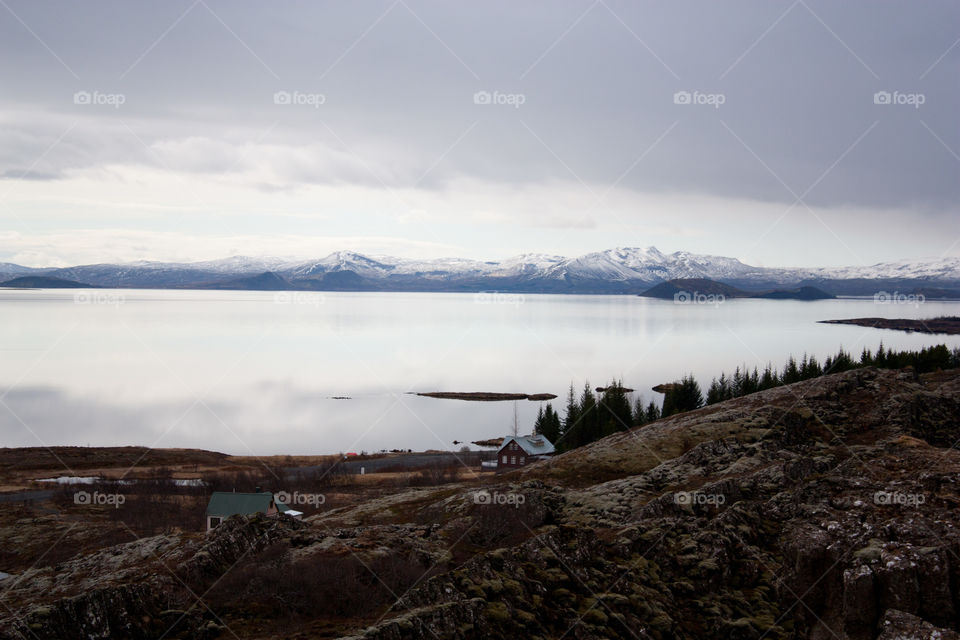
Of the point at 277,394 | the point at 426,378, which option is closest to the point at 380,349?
the point at 426,378

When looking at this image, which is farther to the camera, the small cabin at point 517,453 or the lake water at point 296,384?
the lake water at point 296,384

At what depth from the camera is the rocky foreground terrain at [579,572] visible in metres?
17.6

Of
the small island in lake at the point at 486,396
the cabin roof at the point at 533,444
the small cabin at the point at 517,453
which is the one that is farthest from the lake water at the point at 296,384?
the small cabin at the point at 517,453

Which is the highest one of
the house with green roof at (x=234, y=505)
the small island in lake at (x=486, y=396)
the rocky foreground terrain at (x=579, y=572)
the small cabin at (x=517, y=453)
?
the rocky foreground terrain at (x=579, y=572)

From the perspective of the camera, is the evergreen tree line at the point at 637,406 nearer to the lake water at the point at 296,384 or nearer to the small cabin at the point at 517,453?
the small cabin at the point at 517,453

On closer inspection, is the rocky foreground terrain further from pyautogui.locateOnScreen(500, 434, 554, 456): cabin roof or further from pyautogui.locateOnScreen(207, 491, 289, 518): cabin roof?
pyautogui.locateOnScreen(500, 434, 554, 456): cabin roof

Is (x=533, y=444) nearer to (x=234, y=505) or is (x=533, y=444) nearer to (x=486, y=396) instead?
(x=234, y=505)

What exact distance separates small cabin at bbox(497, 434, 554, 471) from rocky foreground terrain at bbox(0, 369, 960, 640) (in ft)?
121

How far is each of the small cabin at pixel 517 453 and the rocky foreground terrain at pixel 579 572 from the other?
1450 inches

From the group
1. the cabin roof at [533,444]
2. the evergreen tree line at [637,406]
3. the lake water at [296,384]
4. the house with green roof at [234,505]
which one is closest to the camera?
the house with green roof at [234,505]

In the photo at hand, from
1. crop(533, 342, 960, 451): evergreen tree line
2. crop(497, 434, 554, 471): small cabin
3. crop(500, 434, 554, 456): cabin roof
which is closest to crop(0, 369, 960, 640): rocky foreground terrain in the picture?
crop(497, 434, 554, 471): small cabin

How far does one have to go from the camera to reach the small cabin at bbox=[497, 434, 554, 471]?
228ft

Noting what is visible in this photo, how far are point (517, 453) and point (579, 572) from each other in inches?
1908

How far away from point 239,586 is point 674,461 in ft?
94.0
